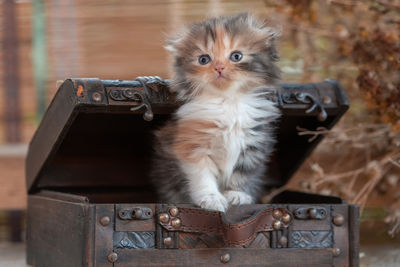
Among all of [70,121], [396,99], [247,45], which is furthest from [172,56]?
[396,99]

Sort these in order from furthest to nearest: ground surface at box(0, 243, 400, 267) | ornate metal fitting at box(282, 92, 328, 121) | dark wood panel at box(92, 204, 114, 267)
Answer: ground surface at box(0, 243, 400, 267), ornate metal fitting at box(282, 92, 328, 121), dark wood panel at box(92, 204, 114, 267)

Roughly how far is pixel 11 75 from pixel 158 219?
190 cm

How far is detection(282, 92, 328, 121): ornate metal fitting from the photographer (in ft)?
5.90

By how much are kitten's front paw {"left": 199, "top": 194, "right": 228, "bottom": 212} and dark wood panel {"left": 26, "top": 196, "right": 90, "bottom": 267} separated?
12.1 inches

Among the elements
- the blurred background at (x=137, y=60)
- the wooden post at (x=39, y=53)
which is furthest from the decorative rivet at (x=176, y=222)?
the wooden post at (x=39, y=53)

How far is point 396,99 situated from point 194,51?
861mm

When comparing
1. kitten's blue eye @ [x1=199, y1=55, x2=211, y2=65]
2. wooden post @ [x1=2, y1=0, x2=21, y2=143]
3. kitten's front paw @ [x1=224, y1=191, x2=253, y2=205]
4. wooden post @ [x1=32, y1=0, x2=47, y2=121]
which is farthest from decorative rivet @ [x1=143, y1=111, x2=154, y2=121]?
wooden post @ [x1=2, y1=0, x2=21, y2=143]

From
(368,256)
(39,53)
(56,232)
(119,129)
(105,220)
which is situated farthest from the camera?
(39,53)

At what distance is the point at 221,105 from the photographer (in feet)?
5.24

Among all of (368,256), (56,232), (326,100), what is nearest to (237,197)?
(326,100)

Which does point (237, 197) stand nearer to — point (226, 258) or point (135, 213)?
point (226, 258)

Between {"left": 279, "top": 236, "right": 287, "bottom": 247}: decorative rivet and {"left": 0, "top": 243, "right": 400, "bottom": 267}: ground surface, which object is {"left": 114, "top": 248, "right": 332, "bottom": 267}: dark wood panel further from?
{"left": 0, "top": 243, "right": 400, "bottom": 267}: ground surface

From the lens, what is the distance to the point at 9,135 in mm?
3137

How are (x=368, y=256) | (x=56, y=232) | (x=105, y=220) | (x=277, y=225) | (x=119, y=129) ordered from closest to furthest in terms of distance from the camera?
(x=105, y=220) < (x=277, y=225) < (x=56, y=232) < (x=119, y=129) < (x=368, y=256)
